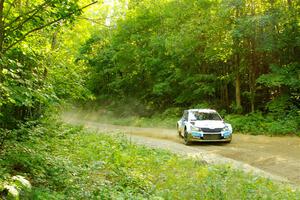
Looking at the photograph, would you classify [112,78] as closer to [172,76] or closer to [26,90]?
[172,76]

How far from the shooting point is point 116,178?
25.4ft

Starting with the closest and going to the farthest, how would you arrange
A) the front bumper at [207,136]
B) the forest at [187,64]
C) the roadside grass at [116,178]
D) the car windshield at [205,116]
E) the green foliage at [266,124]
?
1. the roadside grass at [116,178]
2. the forest at [187,64]
3. the front bumper at [207,136]
4. the car windshield at [205,116]
5. the green foliage at [266,124]

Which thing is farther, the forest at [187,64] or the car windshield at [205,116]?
the car windshield at [205,116]

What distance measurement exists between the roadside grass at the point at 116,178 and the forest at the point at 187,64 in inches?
5.8

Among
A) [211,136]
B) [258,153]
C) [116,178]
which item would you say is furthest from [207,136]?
[116,178]

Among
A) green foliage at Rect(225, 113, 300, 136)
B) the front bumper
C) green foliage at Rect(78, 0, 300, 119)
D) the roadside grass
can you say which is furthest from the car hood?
the roadside grass

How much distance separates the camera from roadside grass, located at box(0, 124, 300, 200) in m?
6.36

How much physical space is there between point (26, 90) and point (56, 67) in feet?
19.8

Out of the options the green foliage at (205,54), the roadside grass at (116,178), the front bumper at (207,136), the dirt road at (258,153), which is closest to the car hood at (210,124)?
the front bumper at (207,136)

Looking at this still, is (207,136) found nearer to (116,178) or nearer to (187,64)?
(116,178)

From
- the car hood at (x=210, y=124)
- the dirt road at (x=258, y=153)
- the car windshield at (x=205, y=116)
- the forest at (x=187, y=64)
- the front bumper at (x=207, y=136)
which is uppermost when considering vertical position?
the forest at (x=187, y=64)

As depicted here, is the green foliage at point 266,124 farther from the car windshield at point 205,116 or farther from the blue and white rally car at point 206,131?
the blue and white rally car at point 206,131

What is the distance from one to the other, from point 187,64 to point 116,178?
72.7ft

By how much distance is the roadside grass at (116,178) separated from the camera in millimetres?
6355
